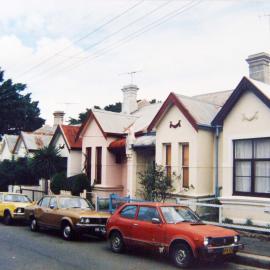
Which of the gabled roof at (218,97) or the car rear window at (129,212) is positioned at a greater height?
the gabled roof at (218,97)

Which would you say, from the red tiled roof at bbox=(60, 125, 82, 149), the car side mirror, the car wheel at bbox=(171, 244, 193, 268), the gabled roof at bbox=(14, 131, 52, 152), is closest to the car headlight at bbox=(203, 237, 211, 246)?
the car wheel at bbox=(171, 244, 193, 268)

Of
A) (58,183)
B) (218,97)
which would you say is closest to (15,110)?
(58,183)

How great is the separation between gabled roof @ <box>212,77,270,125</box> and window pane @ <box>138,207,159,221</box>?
629 cm

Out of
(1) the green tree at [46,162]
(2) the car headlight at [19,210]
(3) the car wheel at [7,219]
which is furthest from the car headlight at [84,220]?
(1) the green tree at [46,162]

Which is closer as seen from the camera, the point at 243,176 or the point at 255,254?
the point at 255,254

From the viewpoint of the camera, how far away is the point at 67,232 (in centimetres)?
1400

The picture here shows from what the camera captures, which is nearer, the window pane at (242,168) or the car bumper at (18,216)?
the window pane at (242,168)

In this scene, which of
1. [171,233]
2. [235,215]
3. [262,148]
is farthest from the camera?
[235,215]

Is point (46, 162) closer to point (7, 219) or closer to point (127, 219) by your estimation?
point (7, 219)

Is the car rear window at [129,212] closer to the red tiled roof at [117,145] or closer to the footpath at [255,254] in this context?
the footpath at [255,254]

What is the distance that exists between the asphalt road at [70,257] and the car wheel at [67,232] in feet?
0.75

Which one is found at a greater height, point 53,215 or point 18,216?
point 53,215

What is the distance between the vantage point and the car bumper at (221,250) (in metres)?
9.69

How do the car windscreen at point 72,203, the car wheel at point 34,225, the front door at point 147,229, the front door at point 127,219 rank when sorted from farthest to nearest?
the car wheel at point 34,225 → the car windscreen at point 72,203 → the front door at point 127,219 → the front door at point 147,229
